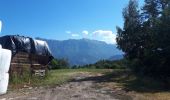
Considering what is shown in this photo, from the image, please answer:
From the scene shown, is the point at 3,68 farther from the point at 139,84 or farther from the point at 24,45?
the point at 139,84

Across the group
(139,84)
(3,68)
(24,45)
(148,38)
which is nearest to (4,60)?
(3,68)

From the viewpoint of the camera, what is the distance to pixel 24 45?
89.5ft

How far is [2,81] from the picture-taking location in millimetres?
18891

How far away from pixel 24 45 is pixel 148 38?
14779 millimetres

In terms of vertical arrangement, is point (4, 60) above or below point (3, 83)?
above

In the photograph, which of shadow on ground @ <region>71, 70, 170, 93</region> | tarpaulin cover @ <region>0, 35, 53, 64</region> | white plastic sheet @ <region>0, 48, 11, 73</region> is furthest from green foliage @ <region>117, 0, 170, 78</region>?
white plastic sheet @ <region>0, 48, 11, 73</region>

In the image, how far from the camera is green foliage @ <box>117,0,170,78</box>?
2959 cm

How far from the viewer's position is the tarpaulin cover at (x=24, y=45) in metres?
26.4

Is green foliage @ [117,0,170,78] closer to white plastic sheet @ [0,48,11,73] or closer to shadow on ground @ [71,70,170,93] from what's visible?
shadow on ground @ [71,70,170,93]

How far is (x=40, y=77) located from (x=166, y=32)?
9596mm

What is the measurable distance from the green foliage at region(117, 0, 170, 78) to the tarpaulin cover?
26.9ft

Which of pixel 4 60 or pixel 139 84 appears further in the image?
pixel 139 84

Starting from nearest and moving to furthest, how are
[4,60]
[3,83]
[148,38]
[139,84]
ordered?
[4,60]
[3,83]
[139,84]
[148,38]

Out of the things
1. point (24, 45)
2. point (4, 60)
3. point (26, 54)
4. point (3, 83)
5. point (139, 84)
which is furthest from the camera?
point (24, 45)
